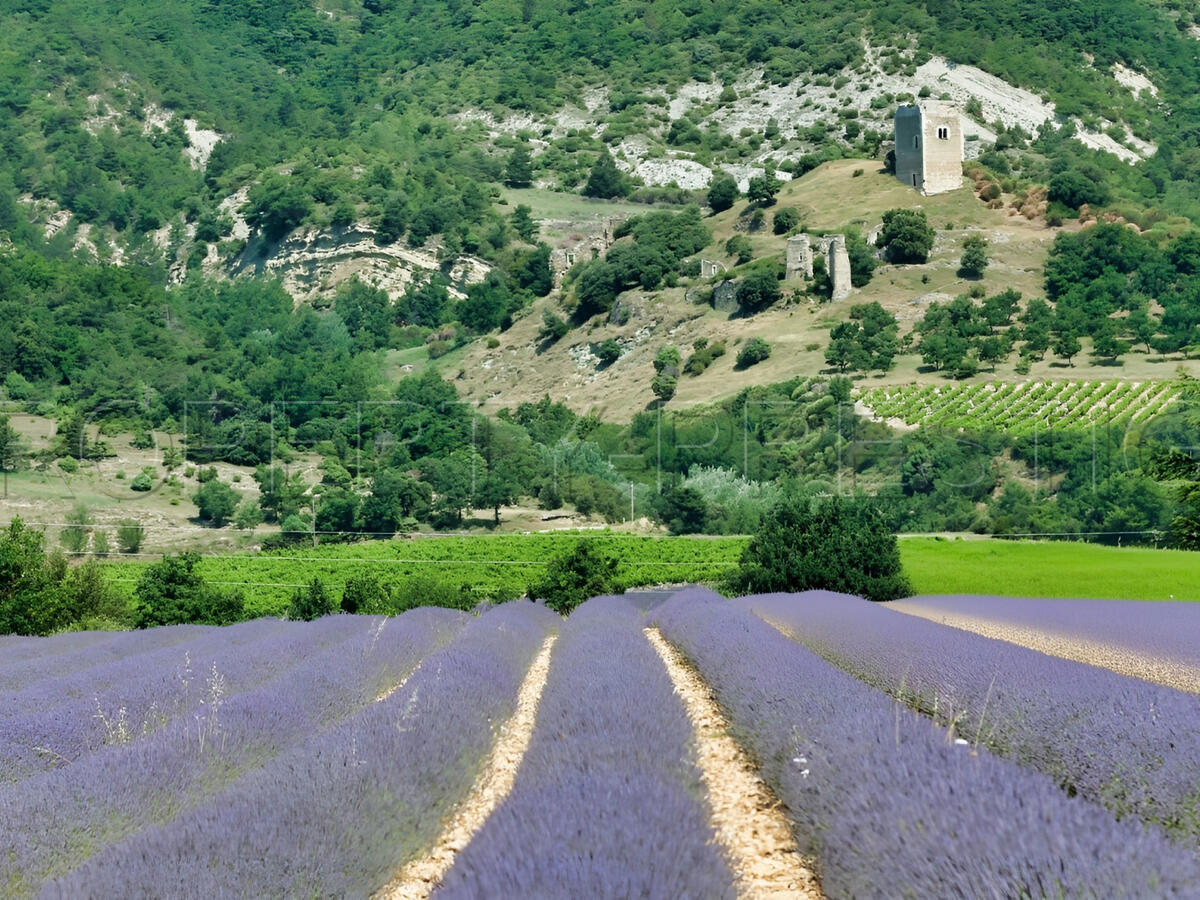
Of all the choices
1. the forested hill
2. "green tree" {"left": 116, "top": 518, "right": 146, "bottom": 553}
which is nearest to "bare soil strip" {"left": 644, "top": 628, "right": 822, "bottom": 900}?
"green tree" {"left": 116, "top": 518, "right": 146, "bottom": 553}

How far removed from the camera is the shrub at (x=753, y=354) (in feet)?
214

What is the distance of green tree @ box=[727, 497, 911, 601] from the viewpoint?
74.6 feet

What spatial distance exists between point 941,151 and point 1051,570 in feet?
225

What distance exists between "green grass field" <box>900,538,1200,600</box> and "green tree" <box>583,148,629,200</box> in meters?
109

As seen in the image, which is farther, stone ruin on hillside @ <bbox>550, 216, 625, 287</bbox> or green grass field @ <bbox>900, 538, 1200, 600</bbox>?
stone ruin on hillside @ <bbox>550, 216, 625, 287</bbox>

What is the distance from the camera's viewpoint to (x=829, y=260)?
7312 centimetres

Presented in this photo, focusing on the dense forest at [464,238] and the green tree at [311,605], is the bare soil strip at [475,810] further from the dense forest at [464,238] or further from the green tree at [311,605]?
the dense forest at [464,238]

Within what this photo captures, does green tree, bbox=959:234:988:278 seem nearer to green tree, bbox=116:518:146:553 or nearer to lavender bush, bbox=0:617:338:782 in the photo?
green tree, bbox=116:518:146:553

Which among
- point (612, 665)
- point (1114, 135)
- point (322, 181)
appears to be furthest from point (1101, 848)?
point (1114, 135)

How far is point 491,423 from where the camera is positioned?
217 feet

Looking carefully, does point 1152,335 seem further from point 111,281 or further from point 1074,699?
point 111,281

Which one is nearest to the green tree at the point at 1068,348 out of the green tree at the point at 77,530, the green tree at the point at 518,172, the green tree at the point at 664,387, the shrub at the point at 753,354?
the shrub at the point at 753,354

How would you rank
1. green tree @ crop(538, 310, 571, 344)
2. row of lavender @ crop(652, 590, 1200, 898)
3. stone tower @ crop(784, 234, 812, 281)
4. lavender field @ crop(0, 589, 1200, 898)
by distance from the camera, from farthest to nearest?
green tree @ crop(538, 310, 571, 344), stone tower @ crop(784, 234, 812, 281), lavender field @ crop(0, 589, 1200, 898), row of lavender @ crop(652, 590, 1200, 898)

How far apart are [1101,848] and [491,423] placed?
63054 millimetres
